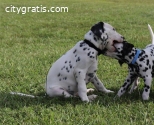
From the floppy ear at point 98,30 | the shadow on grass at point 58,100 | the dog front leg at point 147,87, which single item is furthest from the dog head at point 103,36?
the shadow on grass at point 58,100

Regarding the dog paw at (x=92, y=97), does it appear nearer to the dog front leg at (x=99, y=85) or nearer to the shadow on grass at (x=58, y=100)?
the shadow on grass at (x=58, y=100)

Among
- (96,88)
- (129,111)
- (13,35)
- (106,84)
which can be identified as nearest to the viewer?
(129,111)

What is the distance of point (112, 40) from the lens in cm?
522

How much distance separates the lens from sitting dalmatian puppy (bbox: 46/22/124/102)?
17.1ft

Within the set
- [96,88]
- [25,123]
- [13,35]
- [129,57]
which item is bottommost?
[25,123]

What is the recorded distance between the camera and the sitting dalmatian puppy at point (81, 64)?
5215mm

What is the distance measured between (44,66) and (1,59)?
4.70 feet

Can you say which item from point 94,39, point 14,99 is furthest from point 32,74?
point 94,39

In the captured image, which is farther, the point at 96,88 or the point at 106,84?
the point at 106,84

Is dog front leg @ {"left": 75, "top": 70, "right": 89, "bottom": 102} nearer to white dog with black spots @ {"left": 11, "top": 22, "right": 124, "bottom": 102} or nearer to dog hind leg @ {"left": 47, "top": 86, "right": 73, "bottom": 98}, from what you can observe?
white dog with black spots @ {"left": 11, "top": 22, "right": 124, "bottom": 102}

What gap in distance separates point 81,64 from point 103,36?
1.89ft

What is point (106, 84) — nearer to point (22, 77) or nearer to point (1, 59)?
point (22, 77)

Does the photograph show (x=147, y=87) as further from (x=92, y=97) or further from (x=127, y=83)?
(x=92, y=97)

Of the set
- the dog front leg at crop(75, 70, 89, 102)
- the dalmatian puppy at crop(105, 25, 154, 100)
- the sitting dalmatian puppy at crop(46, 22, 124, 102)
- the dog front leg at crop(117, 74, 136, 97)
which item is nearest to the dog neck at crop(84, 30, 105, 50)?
the sitting dalmatian puppy at crop(46, 22, 124, 102)
